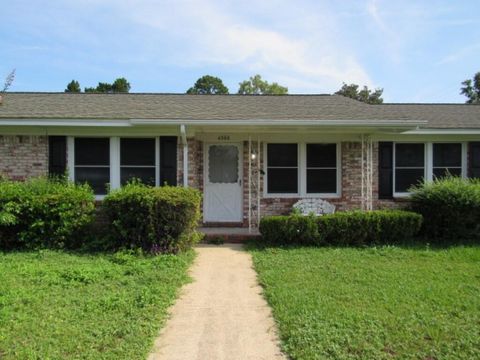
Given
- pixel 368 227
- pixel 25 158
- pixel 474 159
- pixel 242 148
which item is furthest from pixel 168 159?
pixel 474 159

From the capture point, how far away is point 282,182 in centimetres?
1049

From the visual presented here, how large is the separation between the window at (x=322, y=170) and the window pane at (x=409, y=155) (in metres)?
1.79

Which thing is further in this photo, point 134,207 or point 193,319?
point 134,207

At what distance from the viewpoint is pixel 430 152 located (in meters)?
10.8

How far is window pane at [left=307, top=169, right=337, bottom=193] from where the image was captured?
34.4 ft

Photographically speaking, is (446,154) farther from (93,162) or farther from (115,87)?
(115,87)

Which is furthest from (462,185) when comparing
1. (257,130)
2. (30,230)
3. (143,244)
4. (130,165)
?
(30,230)

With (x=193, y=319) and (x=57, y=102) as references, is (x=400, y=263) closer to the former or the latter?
(x=193, y=319)

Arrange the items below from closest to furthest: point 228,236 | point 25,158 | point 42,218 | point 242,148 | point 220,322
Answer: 1. point 220,322
2. point 42,218
3. point 228,236
4. point 25,158
5. point 242,148

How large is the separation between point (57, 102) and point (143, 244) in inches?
226

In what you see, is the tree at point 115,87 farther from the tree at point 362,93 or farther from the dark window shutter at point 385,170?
the dark window shutter at point 385,170

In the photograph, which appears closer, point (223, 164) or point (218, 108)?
point (218, 108)

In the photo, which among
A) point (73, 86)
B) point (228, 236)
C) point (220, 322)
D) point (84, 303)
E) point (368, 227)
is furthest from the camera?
point (73, 86)

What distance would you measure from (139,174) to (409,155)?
7.07 m
